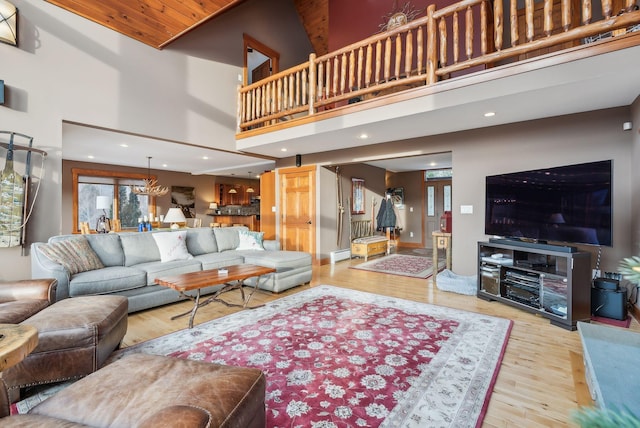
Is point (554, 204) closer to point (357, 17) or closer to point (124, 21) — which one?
point (357, 17)

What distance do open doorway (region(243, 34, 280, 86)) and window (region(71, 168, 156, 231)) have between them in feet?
14.6

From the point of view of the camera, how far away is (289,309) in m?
3.48

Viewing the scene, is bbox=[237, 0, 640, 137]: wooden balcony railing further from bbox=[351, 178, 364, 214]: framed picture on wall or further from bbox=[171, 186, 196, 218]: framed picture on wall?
bbox=[171, 186, 196, 218]: framed picture on wall

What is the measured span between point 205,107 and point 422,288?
4.70 metres

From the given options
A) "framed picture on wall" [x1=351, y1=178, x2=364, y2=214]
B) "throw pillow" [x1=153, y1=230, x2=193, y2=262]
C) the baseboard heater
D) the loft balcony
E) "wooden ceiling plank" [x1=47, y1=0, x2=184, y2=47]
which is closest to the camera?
the loft balcony

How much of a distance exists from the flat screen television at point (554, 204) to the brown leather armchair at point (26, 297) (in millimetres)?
4747

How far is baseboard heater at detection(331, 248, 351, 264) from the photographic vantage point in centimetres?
655

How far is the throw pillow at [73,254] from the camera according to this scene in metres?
3.12

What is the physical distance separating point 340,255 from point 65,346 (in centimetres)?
526

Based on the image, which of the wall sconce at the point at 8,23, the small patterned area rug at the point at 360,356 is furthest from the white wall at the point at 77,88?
the small patterned area rug at the point at 360,356

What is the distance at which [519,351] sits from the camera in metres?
2.48

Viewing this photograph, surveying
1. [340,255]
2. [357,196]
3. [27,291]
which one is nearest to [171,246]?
[27,291]

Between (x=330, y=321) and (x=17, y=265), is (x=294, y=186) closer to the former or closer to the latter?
(x=330, y=321)

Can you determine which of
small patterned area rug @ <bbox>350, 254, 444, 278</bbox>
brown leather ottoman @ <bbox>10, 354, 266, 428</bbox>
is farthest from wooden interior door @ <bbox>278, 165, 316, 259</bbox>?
brown leather ottoman @ <bbox>10, 354, 266, 428</bbox>
